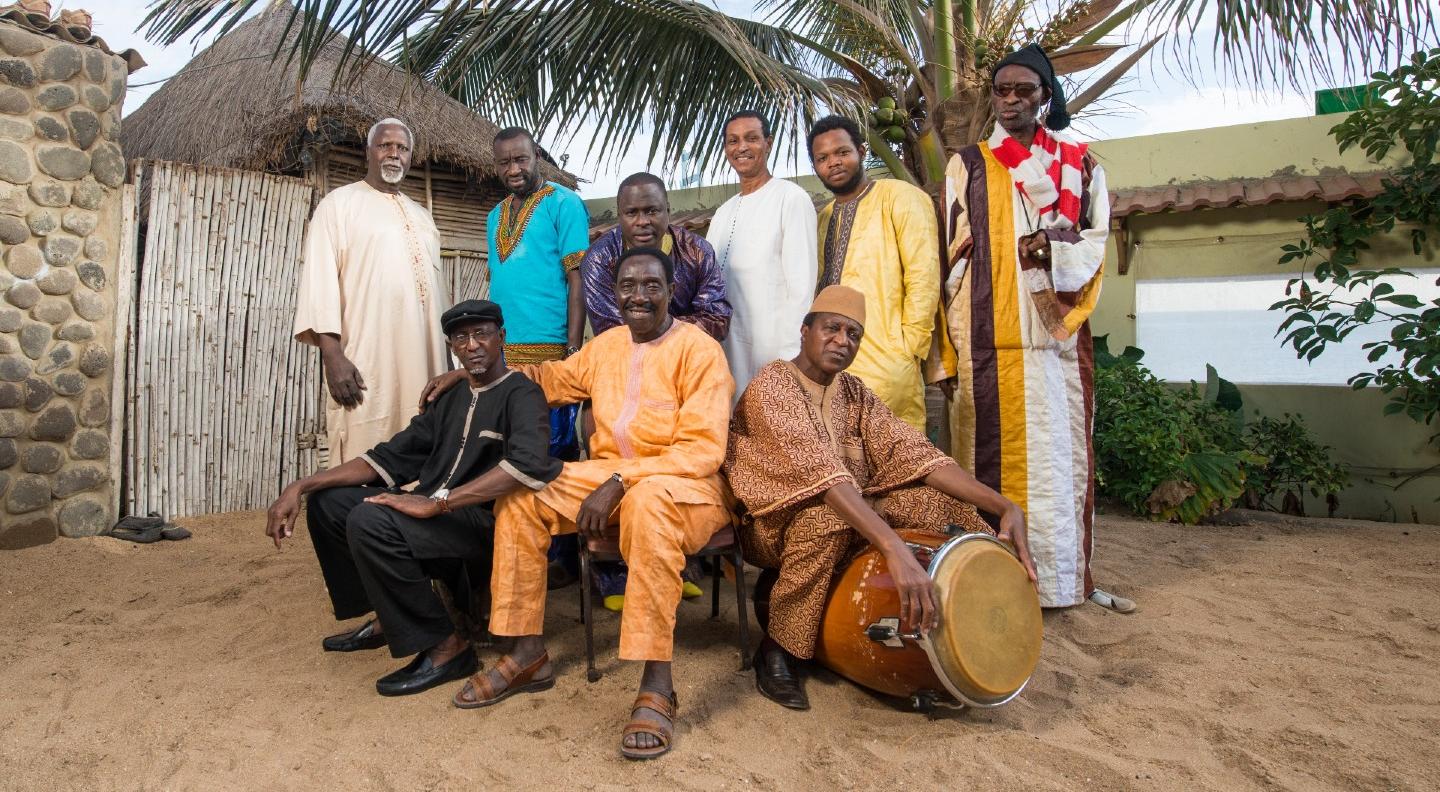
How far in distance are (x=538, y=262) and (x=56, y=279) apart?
8.95 feet

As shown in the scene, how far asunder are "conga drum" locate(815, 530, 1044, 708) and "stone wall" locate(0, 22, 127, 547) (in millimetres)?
4172

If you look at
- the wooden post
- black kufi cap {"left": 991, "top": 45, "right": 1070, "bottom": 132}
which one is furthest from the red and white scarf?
the wooden post

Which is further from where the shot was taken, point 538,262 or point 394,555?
point 538,262

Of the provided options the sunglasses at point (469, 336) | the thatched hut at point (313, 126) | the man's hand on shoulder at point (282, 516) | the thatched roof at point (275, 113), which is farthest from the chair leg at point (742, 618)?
the thatched hut at point (313, 126)

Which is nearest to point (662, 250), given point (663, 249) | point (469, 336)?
point (663, 249)

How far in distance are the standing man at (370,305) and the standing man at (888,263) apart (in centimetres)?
167

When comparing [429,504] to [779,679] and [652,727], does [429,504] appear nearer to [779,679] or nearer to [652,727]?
[652,727]

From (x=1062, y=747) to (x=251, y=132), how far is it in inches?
249

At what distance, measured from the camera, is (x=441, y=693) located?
2.98 metres

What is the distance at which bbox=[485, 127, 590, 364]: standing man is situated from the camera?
390 centimetres

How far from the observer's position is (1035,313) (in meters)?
3.64

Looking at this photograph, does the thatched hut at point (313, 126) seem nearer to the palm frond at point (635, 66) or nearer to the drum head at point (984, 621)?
the palm frond at point (635, 66)

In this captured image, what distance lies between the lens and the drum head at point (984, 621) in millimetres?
2521

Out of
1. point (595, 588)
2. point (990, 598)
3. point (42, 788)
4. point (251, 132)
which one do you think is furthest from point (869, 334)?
point (251, 132)
